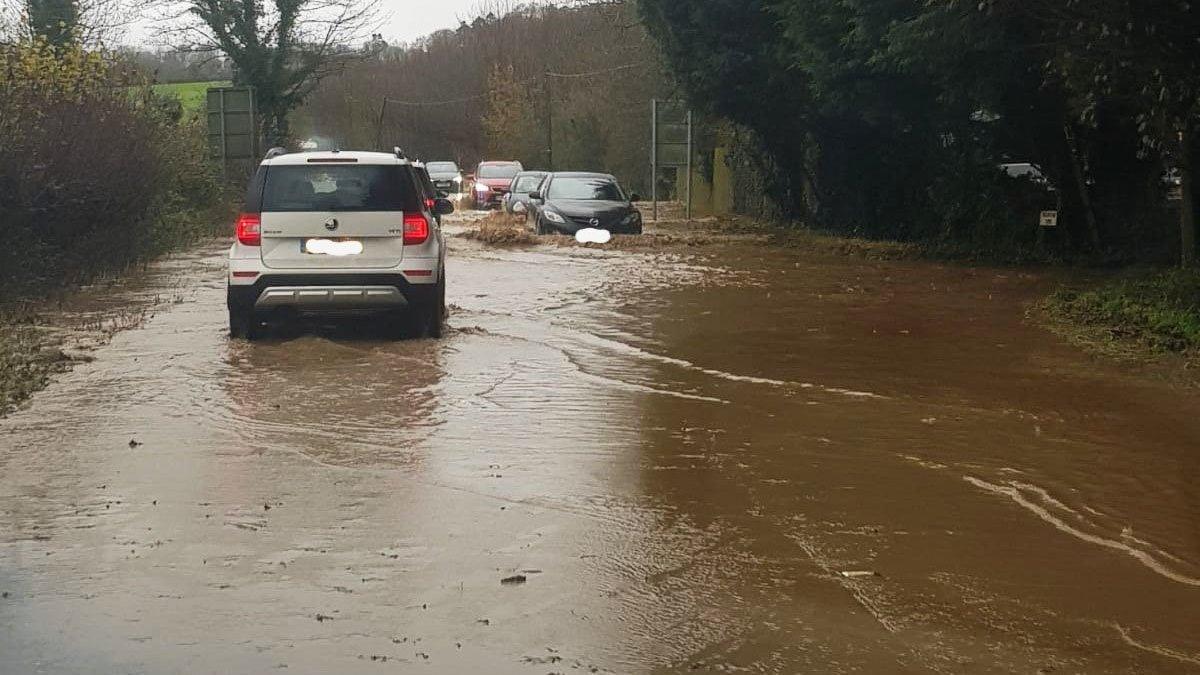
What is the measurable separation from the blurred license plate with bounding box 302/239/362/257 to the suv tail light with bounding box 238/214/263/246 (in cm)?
40

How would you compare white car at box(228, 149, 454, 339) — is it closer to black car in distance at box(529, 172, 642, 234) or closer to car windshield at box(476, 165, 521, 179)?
black car in distance at box(529, 172, 642, 234)

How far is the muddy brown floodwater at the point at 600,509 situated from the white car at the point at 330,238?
544 mm

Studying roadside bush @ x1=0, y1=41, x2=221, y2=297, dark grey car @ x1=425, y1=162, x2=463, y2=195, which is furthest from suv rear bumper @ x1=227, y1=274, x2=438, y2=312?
dark grey car @ x1=425, y1=162, x2=463, y2=195

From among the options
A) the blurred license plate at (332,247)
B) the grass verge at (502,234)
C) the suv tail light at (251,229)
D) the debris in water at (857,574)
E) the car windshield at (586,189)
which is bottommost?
the debris in water at (857,574)

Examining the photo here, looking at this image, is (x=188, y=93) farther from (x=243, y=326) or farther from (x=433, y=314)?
(x=433, y=314)

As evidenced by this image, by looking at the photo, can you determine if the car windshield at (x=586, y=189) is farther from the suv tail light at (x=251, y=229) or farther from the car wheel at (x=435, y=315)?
the suv tail light at (x=251, y=229)

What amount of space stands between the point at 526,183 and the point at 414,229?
81.3ft

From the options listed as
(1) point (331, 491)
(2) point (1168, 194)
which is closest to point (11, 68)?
(1) point (331, 491)

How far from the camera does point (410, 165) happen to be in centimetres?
1369

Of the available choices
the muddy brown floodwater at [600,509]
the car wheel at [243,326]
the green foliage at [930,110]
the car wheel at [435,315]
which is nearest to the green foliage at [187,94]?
the green foliage at [930,110]

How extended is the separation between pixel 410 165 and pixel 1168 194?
13.0m

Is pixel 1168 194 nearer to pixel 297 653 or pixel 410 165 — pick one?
pixel 410 165

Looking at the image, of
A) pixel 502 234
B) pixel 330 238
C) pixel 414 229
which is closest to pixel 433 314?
pixel 414 229

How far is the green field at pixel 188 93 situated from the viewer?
34.1m
